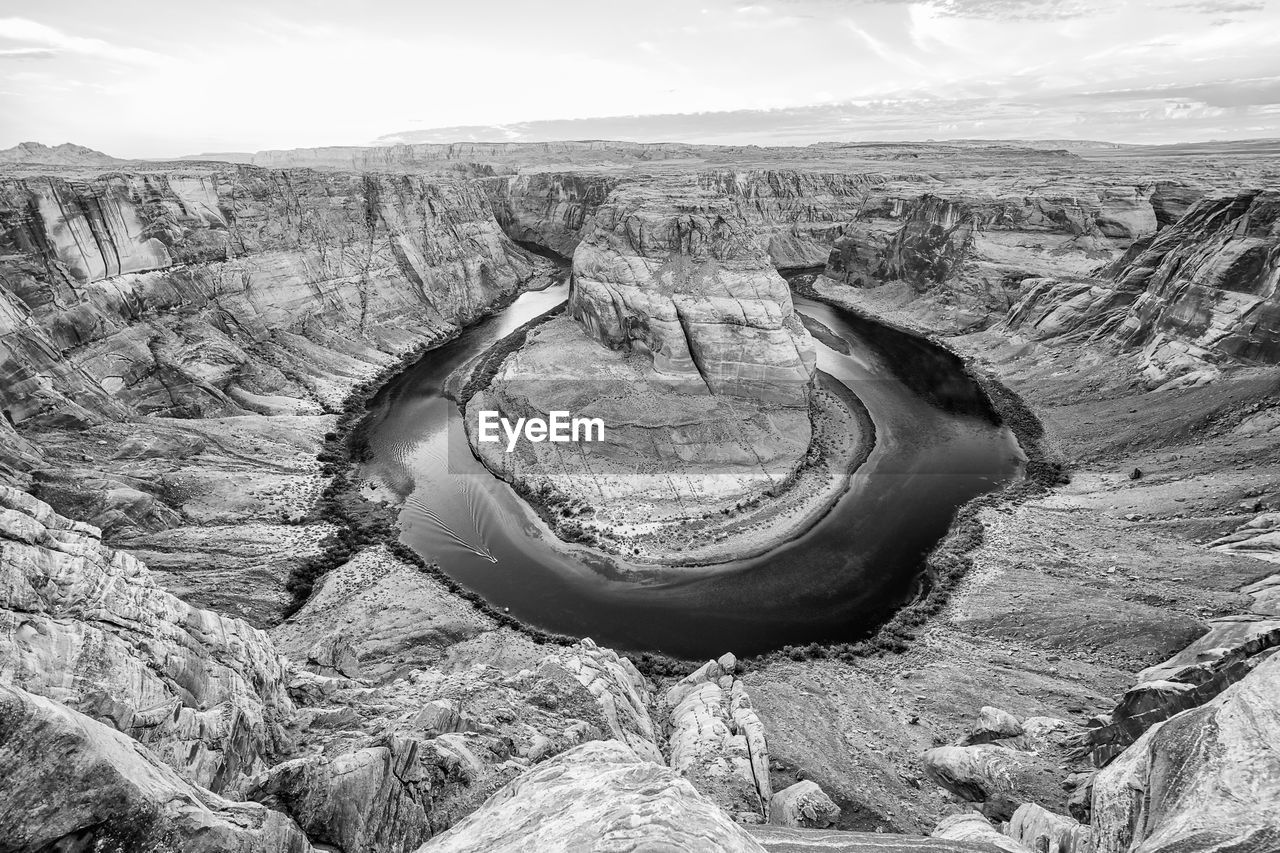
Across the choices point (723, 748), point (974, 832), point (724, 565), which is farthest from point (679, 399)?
point (974, 832)

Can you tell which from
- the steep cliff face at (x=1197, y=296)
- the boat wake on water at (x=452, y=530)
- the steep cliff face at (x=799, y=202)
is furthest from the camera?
the steep cliff face at (x=799, y=202)

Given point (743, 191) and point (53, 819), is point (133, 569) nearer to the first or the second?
point (53, 819)

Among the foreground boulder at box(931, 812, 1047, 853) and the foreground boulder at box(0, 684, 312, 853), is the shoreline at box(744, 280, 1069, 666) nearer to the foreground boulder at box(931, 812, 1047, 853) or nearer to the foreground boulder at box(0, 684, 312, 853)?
the foreground boulder at box(931, 812, 1047, 853)

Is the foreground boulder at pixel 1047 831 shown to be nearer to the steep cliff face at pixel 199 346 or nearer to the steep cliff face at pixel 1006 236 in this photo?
the steep cliff face at pixel 199 346

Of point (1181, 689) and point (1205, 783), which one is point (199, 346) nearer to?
point (1205, 783)

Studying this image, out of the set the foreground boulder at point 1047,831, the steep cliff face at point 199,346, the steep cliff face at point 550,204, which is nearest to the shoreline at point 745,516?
the steep cliff face at point 199,346

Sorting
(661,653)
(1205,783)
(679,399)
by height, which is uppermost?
(679,399)
